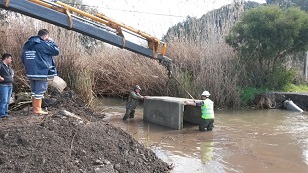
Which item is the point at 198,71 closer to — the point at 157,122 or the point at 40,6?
the point at 157,122

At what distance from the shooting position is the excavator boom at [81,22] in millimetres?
5414

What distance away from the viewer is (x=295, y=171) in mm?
5629

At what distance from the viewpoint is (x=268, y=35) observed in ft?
45.1

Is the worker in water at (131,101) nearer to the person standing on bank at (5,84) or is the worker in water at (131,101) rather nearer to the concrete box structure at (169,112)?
the concrete box structure at (169,112)

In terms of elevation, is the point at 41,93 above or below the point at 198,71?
below

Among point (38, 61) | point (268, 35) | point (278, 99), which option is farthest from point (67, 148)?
point (268, 35)

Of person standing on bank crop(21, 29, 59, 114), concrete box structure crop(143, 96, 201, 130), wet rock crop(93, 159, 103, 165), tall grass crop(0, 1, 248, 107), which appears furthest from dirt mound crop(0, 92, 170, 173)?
tall grass crop(0, 1, 248, 107)

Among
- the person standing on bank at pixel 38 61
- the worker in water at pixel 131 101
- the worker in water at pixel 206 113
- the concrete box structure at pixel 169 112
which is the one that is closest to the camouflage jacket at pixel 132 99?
the worker in water at pixel 131 101

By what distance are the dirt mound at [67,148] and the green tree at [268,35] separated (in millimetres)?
9816

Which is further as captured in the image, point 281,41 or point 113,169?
point 281,41

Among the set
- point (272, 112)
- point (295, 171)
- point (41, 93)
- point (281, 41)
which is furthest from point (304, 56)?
point (41, 93)

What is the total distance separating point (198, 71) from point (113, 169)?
9.20 m

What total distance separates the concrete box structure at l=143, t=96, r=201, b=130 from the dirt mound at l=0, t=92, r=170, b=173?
3.53 m

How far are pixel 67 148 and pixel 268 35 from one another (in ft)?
36.9
